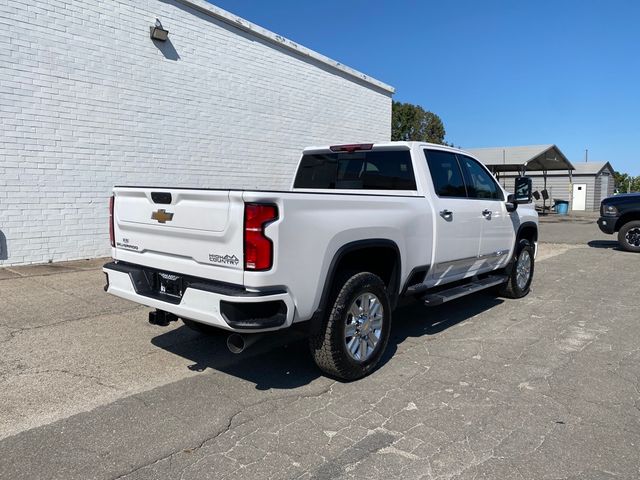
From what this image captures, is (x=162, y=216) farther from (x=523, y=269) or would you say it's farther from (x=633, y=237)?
(x=633, y=237)

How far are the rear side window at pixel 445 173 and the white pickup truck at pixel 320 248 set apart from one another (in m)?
0.02

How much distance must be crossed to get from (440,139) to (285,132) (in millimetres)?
41528

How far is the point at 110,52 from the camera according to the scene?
9.68 m

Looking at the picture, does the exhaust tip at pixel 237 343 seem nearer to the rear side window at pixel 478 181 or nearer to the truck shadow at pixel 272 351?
the truck shadow at pixel 272 351

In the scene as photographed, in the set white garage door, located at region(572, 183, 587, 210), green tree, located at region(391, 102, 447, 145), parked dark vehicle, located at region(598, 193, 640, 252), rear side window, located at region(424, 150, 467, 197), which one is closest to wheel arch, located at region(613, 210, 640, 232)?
parked dark vehicle, located at region(598, 193, 640, 252)

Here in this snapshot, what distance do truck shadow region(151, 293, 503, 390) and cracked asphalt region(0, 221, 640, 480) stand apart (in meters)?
0.02

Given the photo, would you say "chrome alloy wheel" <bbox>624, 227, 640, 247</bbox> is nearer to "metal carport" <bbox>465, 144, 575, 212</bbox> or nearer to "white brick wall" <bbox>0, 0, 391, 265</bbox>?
"white brick wall" <bbox>0, 0, 391, 265</bbox>

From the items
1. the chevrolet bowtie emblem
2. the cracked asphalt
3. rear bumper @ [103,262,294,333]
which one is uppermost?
the chevrolet bowtie emblem

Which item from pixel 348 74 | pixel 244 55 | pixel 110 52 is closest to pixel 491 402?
pixel 110 52

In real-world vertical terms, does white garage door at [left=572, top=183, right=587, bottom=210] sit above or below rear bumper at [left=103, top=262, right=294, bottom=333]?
above

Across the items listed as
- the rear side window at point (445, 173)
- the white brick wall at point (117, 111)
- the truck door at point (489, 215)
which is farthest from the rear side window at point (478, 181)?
the white brick wall at point (117, 111)

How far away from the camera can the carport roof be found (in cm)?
2686

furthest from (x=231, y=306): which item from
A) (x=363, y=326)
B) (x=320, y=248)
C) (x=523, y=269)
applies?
(x=523, y=269)

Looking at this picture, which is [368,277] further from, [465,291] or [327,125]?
[327,125]
